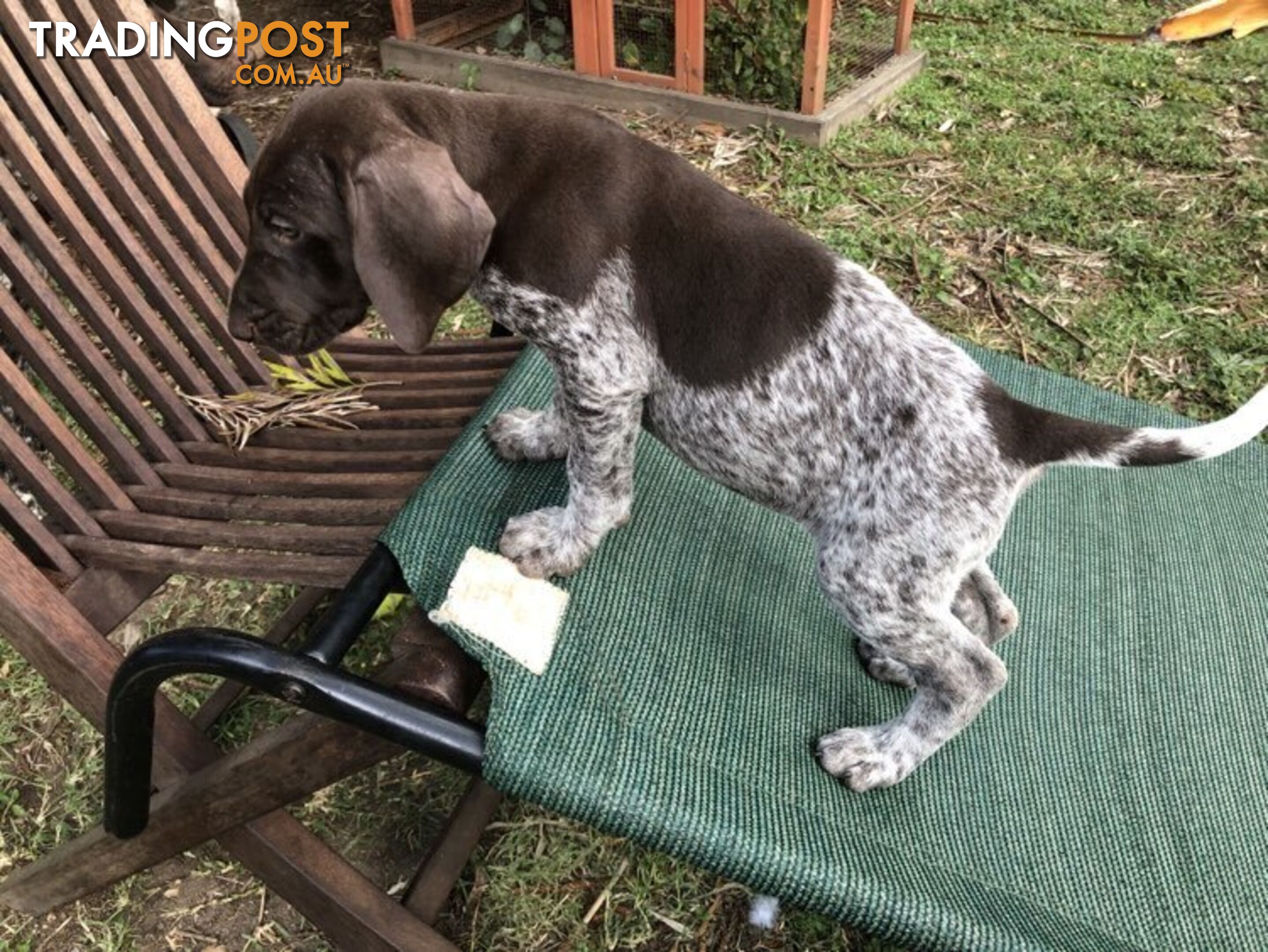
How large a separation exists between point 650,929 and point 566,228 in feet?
5.94

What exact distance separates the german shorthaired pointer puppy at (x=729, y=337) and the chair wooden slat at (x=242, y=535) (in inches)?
19.1

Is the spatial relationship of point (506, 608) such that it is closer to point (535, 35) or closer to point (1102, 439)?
point (1102, 439)

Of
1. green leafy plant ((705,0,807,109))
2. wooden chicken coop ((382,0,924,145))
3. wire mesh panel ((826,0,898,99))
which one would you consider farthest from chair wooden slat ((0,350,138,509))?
wire mesh panel ((826,0,898,99))

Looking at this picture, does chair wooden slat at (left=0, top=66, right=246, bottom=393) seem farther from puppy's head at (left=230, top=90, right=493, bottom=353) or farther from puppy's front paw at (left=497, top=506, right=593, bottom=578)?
puppy's front paw at (left=497, top=506, right=593, bottom=578)

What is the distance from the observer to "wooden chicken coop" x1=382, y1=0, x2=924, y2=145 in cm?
571

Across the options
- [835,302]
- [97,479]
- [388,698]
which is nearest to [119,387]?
[97,479]

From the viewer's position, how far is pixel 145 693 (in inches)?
73.3

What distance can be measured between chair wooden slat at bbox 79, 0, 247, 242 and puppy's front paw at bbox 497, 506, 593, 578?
1.43 metres

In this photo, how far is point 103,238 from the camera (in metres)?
2.95

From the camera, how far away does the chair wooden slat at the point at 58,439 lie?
2.44 m

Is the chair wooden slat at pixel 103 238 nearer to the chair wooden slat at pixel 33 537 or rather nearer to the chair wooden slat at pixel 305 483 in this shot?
the chair wooden slat at pixel 305 483

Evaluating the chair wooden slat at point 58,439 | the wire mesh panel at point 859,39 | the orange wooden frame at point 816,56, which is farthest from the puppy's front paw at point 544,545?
the wire mesh panel at point 859,39

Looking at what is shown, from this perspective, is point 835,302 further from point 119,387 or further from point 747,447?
point 119,387

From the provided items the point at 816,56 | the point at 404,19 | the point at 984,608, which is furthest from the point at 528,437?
the point at 404,19
